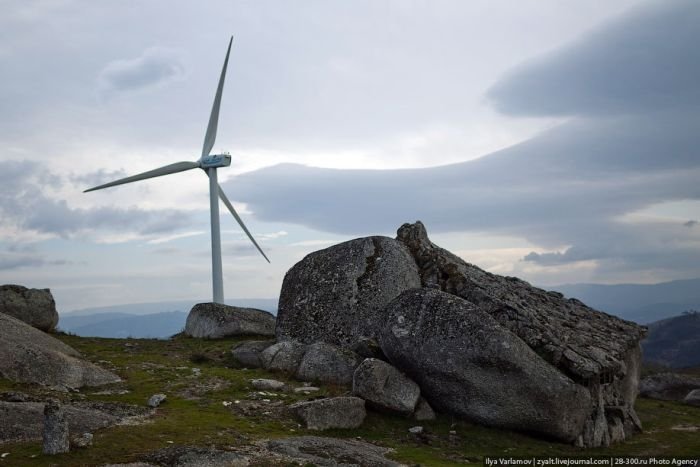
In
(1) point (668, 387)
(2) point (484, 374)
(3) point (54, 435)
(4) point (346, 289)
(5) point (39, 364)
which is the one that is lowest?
(1) point (668, 387)

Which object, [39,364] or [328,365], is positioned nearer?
[39,364]

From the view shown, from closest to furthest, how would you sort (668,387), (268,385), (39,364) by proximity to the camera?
(39,364) < (268,385) < (668,387)

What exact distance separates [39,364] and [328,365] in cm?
1111

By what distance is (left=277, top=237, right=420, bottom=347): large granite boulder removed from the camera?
29719 mm

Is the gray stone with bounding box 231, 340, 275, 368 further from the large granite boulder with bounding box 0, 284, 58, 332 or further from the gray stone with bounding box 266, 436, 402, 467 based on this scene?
the large granite boulder with bounding box 0, 284, 58, 332

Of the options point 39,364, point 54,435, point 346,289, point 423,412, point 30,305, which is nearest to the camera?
point 54,435

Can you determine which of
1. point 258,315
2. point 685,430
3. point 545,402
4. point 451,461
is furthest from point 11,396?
point 685,430

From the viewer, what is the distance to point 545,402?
897 inches

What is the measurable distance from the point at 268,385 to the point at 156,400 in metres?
4.46

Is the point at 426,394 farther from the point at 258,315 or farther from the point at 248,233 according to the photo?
the point at 248,233

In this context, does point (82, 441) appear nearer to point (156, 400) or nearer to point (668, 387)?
point (156, 400)

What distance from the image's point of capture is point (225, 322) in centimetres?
3925

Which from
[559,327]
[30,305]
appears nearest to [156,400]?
[559,327]

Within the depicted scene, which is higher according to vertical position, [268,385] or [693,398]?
[268,385]
